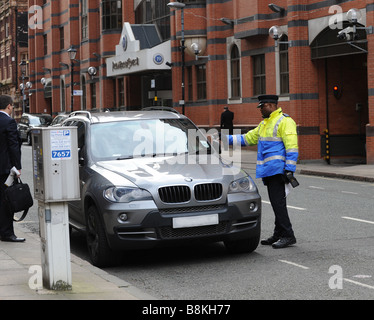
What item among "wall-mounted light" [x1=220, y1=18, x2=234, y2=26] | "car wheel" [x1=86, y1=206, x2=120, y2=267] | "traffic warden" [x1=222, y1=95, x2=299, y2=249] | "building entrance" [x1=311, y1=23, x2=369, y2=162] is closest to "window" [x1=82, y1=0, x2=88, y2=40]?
"wall-mounted light" [x1=220, y1=18, x2=234, y2=26]

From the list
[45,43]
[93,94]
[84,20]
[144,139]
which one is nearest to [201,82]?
[93,94]

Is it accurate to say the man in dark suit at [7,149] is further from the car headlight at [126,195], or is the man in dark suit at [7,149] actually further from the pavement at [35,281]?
the car headlight at [126,195]

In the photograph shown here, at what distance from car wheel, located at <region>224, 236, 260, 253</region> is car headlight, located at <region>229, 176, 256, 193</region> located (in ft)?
2.00

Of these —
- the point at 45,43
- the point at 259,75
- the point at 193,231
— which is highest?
the point at 45,43

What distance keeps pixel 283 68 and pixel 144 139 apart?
20.8 m

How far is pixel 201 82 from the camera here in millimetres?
36750

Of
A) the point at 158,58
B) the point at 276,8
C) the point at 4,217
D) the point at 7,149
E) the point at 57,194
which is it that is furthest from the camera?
the point at 158,58

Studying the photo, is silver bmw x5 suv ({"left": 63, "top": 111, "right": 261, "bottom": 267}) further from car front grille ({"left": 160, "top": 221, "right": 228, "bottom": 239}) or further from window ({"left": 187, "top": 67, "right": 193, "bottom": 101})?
window ({"left": 187, "top": 67, "right": 193, "bottom": 101})

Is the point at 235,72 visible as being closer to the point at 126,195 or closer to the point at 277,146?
the point at 277,146

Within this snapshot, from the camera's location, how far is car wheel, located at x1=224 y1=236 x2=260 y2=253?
9266 millimetres

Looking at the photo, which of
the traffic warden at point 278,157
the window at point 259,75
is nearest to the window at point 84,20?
the window at point 259,75

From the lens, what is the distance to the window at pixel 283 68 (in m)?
29.7

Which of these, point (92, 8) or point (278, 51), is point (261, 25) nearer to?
point (278, 51)

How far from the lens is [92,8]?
51562 mm
